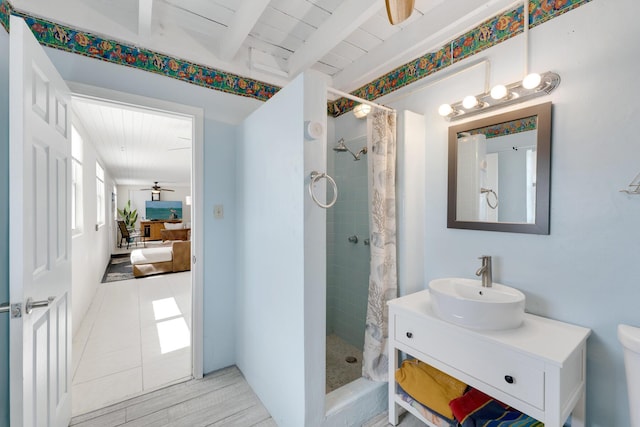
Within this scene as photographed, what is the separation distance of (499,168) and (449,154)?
0.32 meters

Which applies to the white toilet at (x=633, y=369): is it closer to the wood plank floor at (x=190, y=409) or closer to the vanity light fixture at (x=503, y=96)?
the vanity light fixture at (x=503, y=96)

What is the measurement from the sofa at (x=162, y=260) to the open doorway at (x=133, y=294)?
19 mm

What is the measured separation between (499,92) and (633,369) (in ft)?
4.43

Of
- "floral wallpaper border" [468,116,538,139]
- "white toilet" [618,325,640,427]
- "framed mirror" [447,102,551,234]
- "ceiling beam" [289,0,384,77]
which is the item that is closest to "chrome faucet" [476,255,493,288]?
"framed mirror" [447,102,551,234]

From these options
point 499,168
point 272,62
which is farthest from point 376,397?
point 272,62

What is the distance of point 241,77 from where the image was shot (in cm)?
227

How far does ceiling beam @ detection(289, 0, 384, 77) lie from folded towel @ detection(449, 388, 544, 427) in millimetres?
→ 2150

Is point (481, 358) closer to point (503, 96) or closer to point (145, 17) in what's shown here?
point (503, 96)

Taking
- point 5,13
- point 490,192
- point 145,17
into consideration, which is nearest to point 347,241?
point 490,192

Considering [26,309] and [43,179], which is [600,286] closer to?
[26,309]

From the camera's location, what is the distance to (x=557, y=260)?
138cm

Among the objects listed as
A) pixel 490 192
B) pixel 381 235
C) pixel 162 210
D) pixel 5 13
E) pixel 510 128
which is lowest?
pixel 381 235

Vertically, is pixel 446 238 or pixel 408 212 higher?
pixel 408 212

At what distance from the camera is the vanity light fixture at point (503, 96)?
137cm
